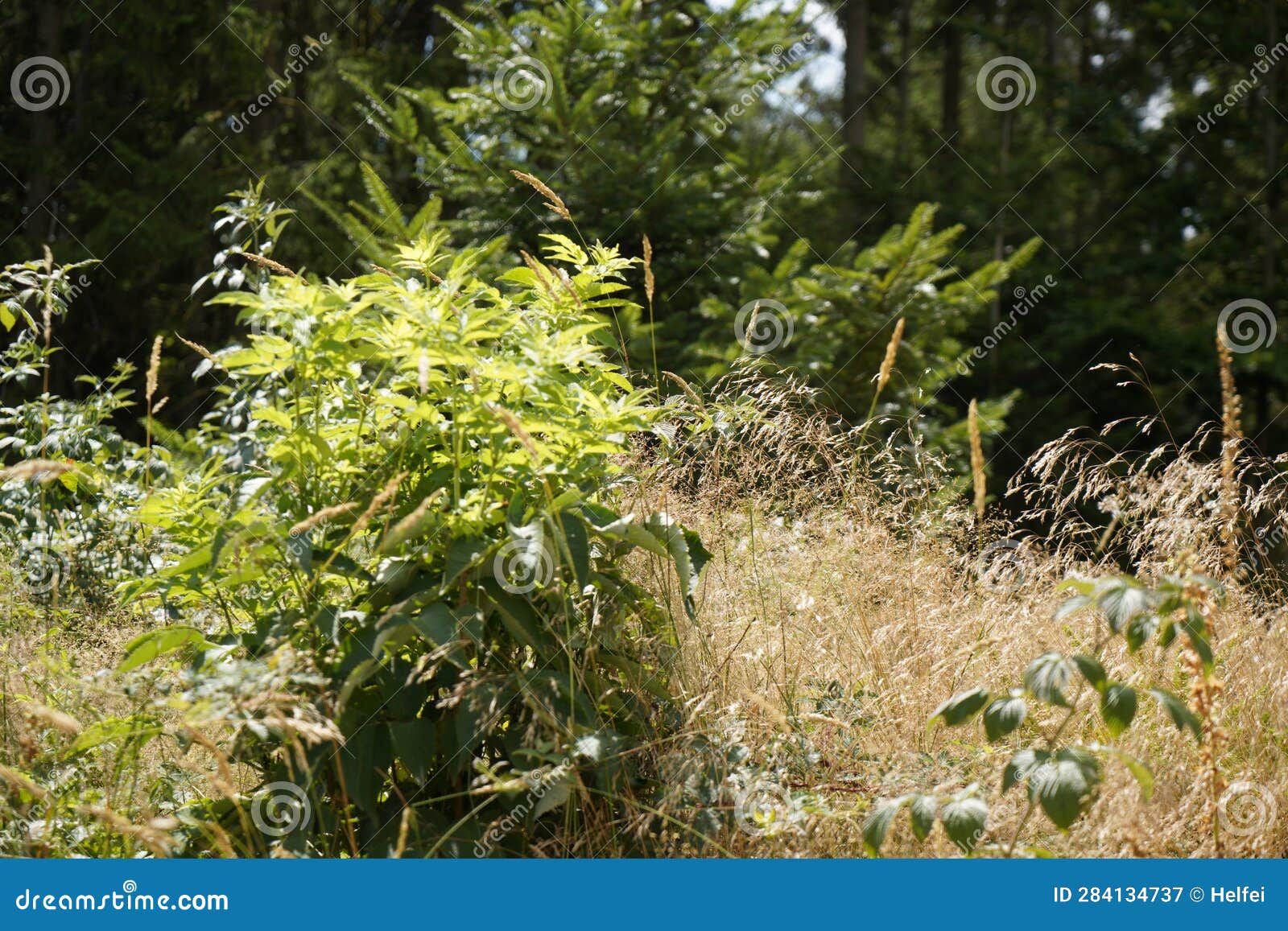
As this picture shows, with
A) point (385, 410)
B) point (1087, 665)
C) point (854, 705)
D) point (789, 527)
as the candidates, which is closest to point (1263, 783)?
point (854, 705)

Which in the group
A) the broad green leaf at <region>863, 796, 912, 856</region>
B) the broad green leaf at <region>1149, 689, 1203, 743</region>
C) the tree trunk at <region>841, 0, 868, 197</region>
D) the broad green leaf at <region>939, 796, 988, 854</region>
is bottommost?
the broad green leaf at <region>863, 796, 912, 856</region>

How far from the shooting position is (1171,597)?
188cm

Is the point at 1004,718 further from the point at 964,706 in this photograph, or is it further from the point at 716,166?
the point at 716,166

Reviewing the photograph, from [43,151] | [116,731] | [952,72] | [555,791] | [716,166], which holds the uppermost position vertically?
[952,72]

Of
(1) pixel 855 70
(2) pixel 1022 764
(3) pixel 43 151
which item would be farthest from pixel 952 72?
(2) pixel 1022 764

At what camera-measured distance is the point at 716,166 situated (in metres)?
7.44

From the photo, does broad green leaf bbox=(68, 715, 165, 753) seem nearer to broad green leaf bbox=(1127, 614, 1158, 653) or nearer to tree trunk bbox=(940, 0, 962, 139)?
broad green leaf bbox=(1127, 614, 1158, 653)

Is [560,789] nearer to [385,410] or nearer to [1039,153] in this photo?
[385,410]

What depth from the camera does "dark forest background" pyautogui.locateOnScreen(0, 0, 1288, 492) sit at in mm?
6836

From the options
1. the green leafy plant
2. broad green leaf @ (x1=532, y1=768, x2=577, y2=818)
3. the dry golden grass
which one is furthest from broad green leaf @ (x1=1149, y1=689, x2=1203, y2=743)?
broad green leaf @ (x1=532, y1=768, x2=577, y2=818)

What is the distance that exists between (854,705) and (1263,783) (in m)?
0.97

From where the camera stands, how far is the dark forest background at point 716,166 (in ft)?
22.4

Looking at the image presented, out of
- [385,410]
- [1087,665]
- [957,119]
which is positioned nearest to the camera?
[1087,665]

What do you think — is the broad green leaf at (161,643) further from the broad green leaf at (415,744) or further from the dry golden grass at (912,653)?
the dry golden grass at (912,653)
